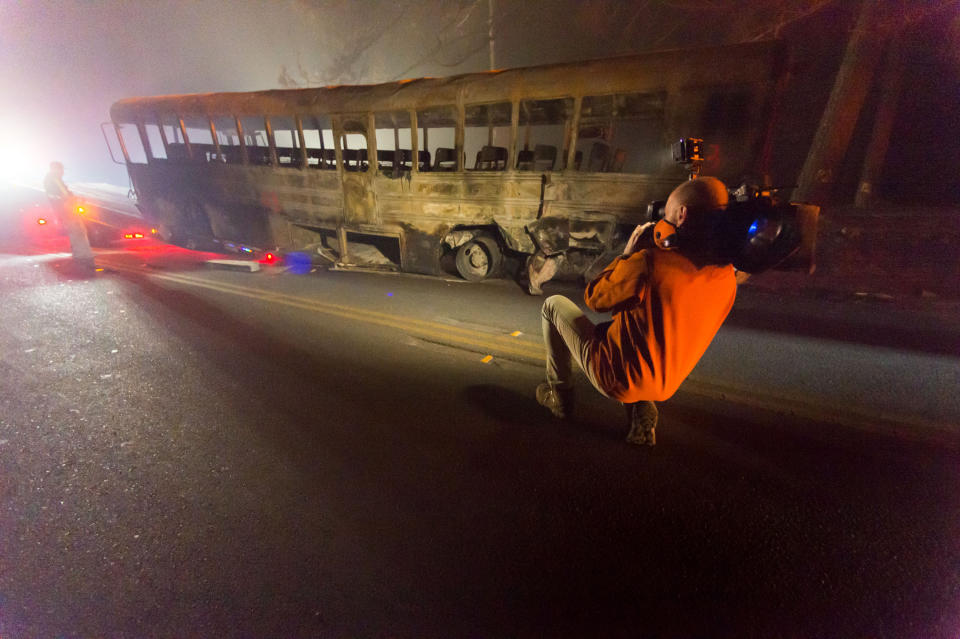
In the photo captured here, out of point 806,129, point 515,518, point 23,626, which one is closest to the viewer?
point 23,626

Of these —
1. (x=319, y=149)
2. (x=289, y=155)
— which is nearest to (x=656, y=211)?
(x=319, y=149)

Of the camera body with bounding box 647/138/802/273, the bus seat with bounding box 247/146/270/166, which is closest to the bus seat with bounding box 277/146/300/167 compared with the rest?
the bus seat with bounding box 247/146/270/166

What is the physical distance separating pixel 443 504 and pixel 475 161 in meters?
6.27

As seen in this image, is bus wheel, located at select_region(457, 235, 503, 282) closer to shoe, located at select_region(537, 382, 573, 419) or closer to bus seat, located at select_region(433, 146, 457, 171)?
bus seat, located at select_region(433, 146, 457, 171)

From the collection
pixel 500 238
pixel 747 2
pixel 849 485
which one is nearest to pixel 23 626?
pixel 849 485

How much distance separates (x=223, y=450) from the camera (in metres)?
2.28

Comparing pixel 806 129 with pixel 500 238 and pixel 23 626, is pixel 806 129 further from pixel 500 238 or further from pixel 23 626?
pixel 23 626

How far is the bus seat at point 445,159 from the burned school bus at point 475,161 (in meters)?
0.04

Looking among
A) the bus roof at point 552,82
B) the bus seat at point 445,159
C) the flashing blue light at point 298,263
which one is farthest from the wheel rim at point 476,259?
the flashing blue light at point 298,263

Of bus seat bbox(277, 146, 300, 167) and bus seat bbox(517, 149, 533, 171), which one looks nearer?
bus seat bbox(517, 149, 533, 171)

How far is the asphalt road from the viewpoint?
1422mm

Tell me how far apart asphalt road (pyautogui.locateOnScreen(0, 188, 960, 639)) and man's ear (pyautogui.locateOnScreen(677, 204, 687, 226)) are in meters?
1.36

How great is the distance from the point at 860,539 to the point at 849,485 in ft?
1.39

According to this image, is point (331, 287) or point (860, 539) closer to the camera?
point (860, 539)
